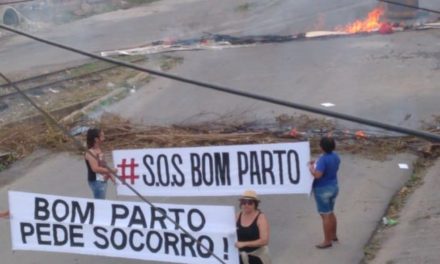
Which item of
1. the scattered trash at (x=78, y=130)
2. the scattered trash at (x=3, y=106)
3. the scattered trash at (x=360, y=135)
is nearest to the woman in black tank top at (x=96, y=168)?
the scattered trash at (x=360, y=135)

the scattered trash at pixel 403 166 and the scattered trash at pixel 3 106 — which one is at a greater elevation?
the scattered trash at pixel 403 166

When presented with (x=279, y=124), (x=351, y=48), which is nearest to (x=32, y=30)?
(x=351, y=48)

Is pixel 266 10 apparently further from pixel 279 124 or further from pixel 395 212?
pixel 395 212

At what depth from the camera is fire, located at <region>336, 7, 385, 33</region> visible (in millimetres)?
24930

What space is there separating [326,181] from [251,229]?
5.60 feet

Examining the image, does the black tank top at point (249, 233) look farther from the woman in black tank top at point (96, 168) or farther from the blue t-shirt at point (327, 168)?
the woman in black tank top at point (96, 168)

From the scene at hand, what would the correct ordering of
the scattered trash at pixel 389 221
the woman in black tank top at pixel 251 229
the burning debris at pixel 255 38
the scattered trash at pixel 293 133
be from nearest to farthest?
the woman in black tank top at pixel 251 229, the scattered trash at pixel 389 221, the scattered trash at pixel 293 133, the burning debris at pixel 255 38

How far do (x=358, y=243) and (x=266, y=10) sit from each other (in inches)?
846

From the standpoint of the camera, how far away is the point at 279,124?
15602 mm

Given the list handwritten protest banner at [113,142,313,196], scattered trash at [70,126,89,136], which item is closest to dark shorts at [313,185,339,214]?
handwritten protest banner at [113,142,313,196]

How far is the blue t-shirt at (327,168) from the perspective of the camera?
392 inches

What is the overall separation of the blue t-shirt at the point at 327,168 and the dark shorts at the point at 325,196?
0.05m

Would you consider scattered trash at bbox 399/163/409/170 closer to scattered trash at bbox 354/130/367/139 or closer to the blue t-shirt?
scattered trash at bbox 354/130/367/139

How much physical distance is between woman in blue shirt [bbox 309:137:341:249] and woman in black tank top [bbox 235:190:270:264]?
1.39 meters
